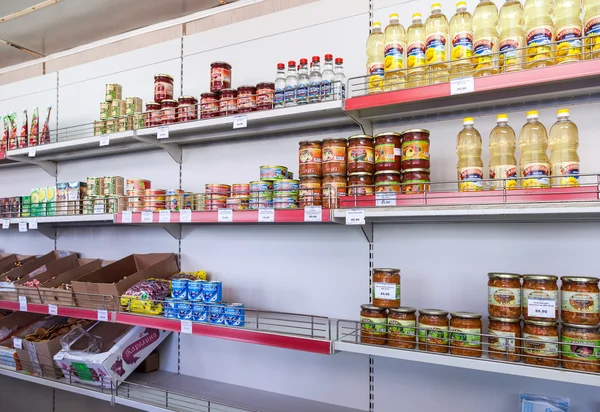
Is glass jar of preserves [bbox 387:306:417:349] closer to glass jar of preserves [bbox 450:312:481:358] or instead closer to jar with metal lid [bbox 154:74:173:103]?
glass jar of preserves [bbox 450:312:481:358]

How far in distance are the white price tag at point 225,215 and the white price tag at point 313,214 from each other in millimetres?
391

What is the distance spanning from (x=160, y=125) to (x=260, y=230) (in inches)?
31.2

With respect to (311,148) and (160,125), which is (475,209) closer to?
(311,148)

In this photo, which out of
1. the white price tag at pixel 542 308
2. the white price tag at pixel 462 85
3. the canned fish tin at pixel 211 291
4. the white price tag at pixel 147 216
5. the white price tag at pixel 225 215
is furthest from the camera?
the white price tag at pixel 147 216

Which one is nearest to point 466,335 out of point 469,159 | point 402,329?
point 402,329

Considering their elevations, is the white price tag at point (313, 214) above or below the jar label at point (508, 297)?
above

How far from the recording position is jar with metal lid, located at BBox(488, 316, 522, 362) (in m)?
1.43

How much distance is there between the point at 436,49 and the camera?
1699 mm

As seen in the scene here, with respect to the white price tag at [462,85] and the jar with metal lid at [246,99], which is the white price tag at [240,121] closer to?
the jar with metal lid at [246,99]

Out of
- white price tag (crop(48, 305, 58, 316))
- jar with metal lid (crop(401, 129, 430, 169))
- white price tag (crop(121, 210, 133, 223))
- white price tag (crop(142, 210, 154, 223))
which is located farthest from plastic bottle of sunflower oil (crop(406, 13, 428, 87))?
white price tag (crop(48, 305, 58, 316))

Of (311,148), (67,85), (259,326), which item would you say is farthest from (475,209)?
(67,85)

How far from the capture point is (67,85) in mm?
3336

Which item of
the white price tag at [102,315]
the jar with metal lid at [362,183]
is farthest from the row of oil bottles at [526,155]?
the white price tag at [102,315]

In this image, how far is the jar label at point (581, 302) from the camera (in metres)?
1.37
